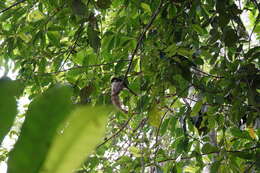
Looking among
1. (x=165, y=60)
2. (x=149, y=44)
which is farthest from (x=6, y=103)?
(x=149, y=44)

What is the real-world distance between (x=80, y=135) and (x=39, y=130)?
0.05 ft

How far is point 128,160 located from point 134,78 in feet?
0.96

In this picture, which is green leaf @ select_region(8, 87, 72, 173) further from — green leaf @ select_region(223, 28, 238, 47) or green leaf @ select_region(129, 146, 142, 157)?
green leaf @ select_region(129, 146, 142, 157)

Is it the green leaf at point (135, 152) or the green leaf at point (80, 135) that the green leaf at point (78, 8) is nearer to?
the green leaf at point (135, 152)

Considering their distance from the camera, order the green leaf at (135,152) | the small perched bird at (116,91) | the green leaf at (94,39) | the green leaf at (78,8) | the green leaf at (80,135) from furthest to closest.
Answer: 1. the green leaf at (135,152)
2. the green leaf at (94,39)
3. the green leaf at (78,8)
4. the small perched bird at (116,91)
5. the green leaf at (80,135)

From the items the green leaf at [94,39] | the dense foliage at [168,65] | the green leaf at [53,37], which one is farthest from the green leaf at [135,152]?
the green leaf at [53,37]

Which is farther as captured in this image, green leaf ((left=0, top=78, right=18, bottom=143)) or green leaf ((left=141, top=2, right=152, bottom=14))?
green leaf ((left=141, top=2, right=152, bottom=14))

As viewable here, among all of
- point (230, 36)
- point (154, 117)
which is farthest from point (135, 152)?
point (230, 36)

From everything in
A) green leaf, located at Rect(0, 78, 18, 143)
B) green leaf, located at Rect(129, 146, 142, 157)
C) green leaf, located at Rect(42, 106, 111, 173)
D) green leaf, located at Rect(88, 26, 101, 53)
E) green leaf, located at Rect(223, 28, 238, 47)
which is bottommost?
green leaf, located at Rect(42, 106, 111, 173)

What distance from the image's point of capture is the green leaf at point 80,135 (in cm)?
10

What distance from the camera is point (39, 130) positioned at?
11 cm

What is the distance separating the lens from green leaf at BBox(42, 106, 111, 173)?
0.10 meters

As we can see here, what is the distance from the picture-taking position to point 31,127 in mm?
110

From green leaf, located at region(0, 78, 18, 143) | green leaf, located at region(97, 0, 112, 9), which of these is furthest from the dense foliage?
green leaf, located at region(0, 78, 18, 143)
